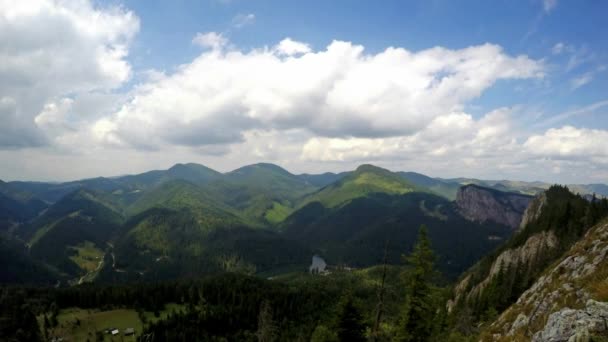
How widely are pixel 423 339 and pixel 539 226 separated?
124882 millimetres

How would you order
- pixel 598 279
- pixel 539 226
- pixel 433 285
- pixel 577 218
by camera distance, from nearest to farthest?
pixel 598 279 < pixel 433 285 < pixel 577 218 < pixel 539 226

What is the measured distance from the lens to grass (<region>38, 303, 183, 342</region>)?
486 feet

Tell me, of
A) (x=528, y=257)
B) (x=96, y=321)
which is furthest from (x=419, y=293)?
(x=96, y=321)

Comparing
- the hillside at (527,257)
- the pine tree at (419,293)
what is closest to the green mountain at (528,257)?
the hillside at (527,257)

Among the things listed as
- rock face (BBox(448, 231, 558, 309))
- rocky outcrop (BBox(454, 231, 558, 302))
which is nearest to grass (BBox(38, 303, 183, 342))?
rock face (BBox(448, 231, 558, 309))

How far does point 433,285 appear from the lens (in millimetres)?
29938

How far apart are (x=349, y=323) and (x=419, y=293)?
13258 mm

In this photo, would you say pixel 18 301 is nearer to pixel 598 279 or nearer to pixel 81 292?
pixel 81 292

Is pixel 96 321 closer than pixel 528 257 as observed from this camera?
No

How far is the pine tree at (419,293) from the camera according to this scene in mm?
29469

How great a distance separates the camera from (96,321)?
16275cm

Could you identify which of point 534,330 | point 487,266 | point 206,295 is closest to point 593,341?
point 534,330

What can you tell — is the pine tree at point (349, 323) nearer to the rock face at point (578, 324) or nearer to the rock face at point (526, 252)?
the rock face at point (578, 324)

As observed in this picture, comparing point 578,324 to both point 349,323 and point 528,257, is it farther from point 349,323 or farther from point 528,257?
point 528,257
